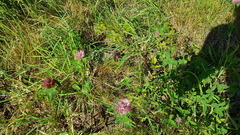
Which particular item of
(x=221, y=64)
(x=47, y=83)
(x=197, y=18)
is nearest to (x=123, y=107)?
(x=47, y=83)

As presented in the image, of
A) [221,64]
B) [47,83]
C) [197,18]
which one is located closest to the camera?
[47,83]

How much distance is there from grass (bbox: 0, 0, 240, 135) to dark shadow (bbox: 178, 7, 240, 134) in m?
0.01

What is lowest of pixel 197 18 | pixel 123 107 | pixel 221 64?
pixel 123 107

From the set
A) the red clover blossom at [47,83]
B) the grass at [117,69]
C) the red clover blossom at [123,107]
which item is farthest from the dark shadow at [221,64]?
the red clover blossom at [47,83]

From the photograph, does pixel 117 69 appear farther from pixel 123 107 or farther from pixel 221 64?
pixel 221 64

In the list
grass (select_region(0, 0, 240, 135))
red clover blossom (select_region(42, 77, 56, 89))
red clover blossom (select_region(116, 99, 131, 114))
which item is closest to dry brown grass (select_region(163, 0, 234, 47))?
grass (select_region(0, 0, 240, 135))

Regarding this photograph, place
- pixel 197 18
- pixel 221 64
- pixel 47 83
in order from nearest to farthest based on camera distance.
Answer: pixel 47 83 < pixel 221 64 < pixel 197 18

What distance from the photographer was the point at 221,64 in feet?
6.63

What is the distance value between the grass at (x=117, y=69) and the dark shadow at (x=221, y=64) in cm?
1

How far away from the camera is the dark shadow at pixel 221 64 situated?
5.65 feet

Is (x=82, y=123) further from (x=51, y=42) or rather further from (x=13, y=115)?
(x=51, y=42)

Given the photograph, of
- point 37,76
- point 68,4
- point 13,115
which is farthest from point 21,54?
point 68,4

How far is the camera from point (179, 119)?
5.19ft

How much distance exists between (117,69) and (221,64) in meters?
1.07
